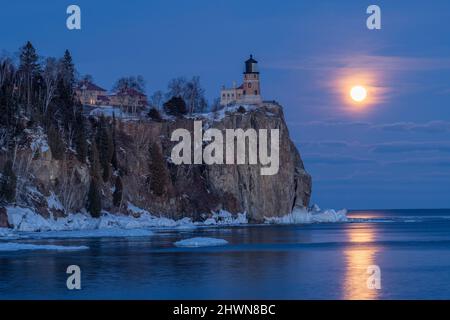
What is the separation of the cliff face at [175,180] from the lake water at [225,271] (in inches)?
865

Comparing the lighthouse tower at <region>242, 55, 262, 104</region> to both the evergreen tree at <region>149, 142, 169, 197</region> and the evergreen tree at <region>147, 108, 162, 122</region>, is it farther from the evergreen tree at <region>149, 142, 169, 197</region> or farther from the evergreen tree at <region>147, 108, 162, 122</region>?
the evergreen tree at <region>149, 142, 169, 197</region>

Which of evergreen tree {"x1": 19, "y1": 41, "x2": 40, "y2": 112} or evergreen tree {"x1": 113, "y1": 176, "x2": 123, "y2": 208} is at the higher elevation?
evergreen tree {"x1": 19, "y1": 41, "x2": 40, "y2": 112}

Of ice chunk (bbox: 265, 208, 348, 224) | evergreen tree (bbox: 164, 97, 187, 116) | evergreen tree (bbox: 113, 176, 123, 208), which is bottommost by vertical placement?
ice chunk (bbox: 265, 208, 348, 224)

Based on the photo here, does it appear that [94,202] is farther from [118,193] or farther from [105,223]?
[118,193]

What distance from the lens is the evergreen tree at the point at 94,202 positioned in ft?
314

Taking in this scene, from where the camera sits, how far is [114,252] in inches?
2414

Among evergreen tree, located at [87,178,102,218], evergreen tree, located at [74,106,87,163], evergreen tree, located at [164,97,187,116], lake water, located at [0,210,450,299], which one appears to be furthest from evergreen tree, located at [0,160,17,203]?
evergreen tree, located at [164,97,187,116]

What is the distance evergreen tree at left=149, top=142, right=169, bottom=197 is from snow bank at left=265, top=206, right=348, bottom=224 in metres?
26.9

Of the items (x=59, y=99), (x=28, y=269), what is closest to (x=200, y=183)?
(x=59, y=99)

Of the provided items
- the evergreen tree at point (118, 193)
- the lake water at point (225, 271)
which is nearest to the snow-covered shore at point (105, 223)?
the evergreen tree at point (118, 193)

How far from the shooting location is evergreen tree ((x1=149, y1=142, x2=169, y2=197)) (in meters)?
115

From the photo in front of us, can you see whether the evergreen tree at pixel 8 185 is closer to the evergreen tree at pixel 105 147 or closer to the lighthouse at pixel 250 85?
the evergreen tree at pixel 105 147
